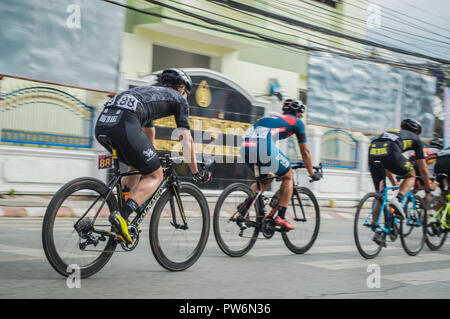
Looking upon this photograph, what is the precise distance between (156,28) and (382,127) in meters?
9.54

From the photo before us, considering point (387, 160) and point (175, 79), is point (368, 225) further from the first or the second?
point (175, 79)

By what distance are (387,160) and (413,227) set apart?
1285mm

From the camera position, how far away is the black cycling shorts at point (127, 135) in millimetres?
4824

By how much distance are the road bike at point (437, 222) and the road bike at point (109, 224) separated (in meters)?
4.20

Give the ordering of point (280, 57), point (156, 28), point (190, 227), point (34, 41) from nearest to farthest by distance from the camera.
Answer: point (190, 227)
point (34, 41)
point (156, 28)
point (280, 57)

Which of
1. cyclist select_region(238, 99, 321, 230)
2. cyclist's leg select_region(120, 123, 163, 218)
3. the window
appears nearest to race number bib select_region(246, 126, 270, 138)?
cyclist select_region(238, 99, 321, 230)

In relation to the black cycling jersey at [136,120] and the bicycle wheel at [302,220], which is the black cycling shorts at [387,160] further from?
the black cycling jersey at [136,120]

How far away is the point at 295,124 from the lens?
7137 millimetres

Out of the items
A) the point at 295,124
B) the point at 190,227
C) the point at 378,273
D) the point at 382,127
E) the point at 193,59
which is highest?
the point at 193,59

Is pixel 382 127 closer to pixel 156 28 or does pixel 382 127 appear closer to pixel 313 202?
pixel 156 28

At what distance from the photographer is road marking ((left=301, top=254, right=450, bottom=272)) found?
6482 millimetres

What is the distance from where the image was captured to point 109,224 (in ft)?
15.9

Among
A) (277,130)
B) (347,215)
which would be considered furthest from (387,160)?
(347,215)

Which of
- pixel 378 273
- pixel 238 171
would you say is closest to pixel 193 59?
pixel 238 171
